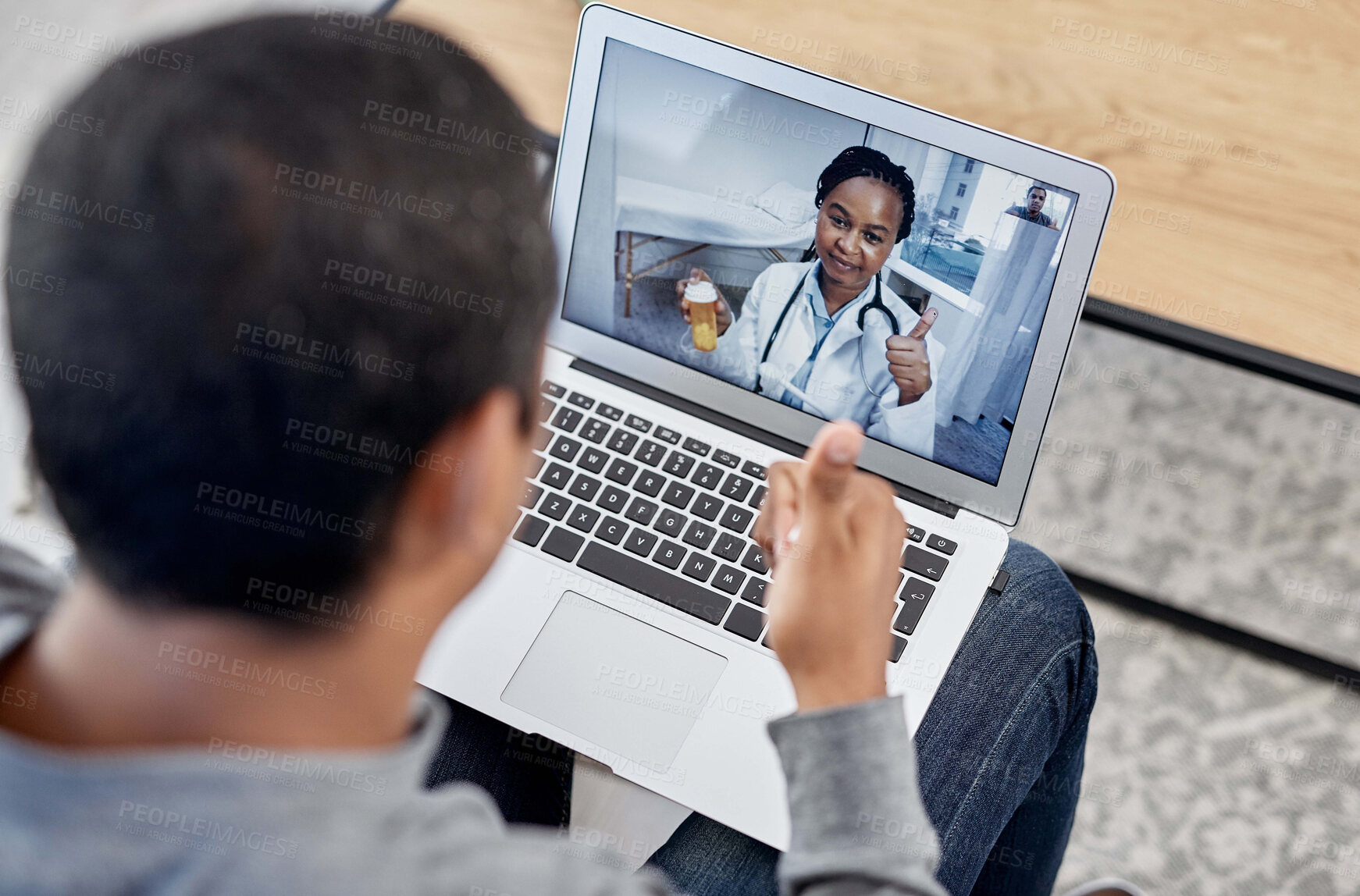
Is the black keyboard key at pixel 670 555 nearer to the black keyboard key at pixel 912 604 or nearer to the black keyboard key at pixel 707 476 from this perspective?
the black keyboard key at pixel 707 476

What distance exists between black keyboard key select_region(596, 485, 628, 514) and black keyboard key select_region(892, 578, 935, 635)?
0.23 m

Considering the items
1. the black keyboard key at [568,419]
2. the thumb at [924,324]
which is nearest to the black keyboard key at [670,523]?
the black keyboard key at [568,419]

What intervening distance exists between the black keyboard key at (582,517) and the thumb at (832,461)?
238mm

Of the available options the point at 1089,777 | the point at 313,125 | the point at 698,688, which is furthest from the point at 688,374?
the point at 1089,777

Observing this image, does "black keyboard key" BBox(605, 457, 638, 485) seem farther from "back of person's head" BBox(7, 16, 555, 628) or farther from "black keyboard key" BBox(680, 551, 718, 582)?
"back of person's head" BBox(7, 16, 555, 628)

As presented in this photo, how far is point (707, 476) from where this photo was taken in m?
0.80

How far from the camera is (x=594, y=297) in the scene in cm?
81

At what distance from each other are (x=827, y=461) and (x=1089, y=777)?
2.85 ft

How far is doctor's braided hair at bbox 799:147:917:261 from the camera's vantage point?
2.28 feet

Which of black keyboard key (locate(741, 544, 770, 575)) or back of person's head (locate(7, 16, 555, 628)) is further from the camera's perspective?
black keyboard key (locate(741, 544, 770, 575))

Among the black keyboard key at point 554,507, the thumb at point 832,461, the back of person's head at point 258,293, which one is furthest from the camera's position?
the black keyboard key at point 554,507

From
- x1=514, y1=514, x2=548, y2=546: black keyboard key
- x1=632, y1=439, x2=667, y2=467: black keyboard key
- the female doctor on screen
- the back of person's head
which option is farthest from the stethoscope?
the back of person's head

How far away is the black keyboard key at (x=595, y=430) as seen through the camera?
820 millimetres

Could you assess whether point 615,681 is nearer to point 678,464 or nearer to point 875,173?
point 678,464
